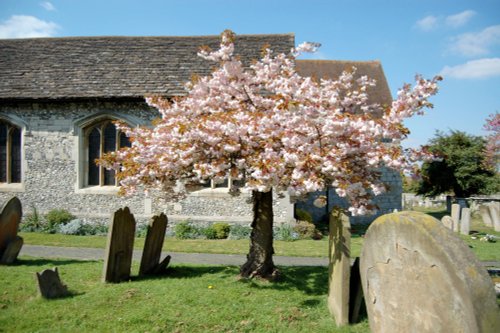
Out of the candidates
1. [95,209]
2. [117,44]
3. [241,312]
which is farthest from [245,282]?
[117,44]

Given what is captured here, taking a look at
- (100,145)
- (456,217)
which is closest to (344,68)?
(456,217)

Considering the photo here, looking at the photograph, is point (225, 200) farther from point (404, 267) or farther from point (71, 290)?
point (404, 267)

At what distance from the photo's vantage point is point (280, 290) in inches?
246

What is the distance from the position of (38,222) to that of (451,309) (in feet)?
49.4

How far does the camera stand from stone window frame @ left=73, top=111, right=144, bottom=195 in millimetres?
14570

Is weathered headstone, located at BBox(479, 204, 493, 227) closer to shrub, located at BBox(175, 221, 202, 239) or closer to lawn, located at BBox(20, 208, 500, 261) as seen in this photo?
lawn, located at BBox(20, 208, 500, 261)

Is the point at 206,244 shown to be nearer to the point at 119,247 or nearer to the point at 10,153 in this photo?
the point at 119,247

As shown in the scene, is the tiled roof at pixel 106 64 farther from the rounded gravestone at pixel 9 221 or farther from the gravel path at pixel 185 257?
the rounded gravestone at pixel 9 221

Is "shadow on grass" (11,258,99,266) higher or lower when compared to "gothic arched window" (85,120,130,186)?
lower

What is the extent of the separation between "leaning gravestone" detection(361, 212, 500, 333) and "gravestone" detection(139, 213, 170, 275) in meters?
4.31

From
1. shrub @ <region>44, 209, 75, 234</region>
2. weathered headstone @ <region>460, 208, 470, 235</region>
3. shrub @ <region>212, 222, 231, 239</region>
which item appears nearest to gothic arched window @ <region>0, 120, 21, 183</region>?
shrub @ <region>44, 209, 75, 234</region>

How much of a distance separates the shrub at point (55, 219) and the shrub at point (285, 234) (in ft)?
26.5

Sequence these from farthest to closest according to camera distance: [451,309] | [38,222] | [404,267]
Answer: [38,222], [404,267], [451,309]

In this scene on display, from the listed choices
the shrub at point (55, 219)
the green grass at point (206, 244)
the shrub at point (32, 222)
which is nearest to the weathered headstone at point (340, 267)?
the green grass at point (206, 244)
